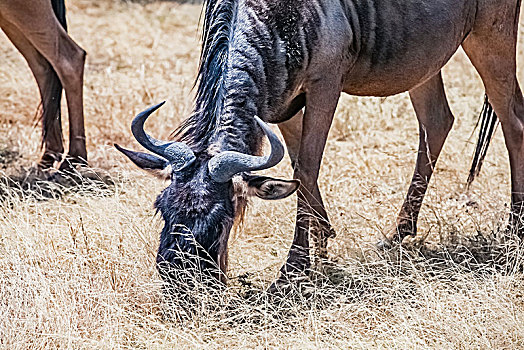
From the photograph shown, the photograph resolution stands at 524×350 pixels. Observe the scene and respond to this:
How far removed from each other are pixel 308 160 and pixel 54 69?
262 centimetres

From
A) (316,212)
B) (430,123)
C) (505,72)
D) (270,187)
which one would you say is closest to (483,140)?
(430,123)

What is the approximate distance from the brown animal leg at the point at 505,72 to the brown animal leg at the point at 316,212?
42.7 inches

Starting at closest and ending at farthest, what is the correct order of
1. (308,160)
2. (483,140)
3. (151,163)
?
1. (151,163)
2. (308,160)
3. (483,140)

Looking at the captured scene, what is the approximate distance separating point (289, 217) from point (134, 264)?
4.10 feet

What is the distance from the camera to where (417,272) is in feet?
13.0

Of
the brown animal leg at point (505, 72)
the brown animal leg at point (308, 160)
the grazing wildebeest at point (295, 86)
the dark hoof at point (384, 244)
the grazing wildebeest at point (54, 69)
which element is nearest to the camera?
the grazing wildebeest at point (295, 86)

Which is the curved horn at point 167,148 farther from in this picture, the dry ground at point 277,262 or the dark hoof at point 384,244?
the dark hoof at point 384,244

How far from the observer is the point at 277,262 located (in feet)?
14.8

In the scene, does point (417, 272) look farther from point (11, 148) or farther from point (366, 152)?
point (11, 148)

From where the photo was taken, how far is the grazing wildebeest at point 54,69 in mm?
5738

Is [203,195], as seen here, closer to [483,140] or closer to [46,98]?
[483,140]

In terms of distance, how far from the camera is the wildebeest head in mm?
3568

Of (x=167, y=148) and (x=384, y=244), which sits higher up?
(x=167, y=148)

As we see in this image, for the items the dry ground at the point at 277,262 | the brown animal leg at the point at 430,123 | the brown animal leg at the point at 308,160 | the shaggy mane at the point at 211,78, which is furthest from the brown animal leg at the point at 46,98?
the brown animal leg at the point at 430,123
